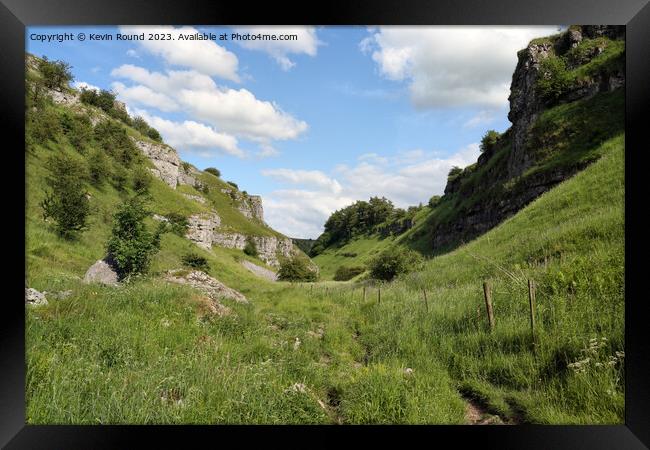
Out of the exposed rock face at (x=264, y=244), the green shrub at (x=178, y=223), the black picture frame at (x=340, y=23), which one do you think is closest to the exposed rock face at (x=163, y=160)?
the exposed rock face at (x=264, y=244)

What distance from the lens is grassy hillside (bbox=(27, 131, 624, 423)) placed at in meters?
3.61

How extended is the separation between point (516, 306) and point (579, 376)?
266cm

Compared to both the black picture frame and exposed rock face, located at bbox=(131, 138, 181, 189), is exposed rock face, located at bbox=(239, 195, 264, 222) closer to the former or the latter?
exposed rock face, located at bbox=(131, 138, 181, 189)

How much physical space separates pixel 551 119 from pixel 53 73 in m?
64.8

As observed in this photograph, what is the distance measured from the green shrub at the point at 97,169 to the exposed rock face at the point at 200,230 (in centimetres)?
1633

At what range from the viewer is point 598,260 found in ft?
22.9

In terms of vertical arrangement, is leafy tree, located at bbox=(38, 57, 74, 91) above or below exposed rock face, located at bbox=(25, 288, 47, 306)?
above

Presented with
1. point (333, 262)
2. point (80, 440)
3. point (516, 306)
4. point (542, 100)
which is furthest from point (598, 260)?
point (333, 262)

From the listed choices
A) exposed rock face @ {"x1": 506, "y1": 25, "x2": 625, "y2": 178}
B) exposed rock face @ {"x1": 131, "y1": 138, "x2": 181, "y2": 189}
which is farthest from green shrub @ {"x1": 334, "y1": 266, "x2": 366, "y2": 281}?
exposed rock face @ {"x1": 131, "y1": 138, "x2": 181, "y2": 189}

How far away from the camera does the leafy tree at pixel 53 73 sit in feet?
154

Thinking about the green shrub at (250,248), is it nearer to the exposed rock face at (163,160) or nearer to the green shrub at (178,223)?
the exposed rock face at (163,160)

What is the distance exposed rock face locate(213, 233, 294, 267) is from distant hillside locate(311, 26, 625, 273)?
168 feet

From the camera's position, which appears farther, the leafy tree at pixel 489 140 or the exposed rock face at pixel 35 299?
the leafy tree at pixel 489 140

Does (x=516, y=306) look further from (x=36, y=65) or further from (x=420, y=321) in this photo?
(x=36, y=65)
